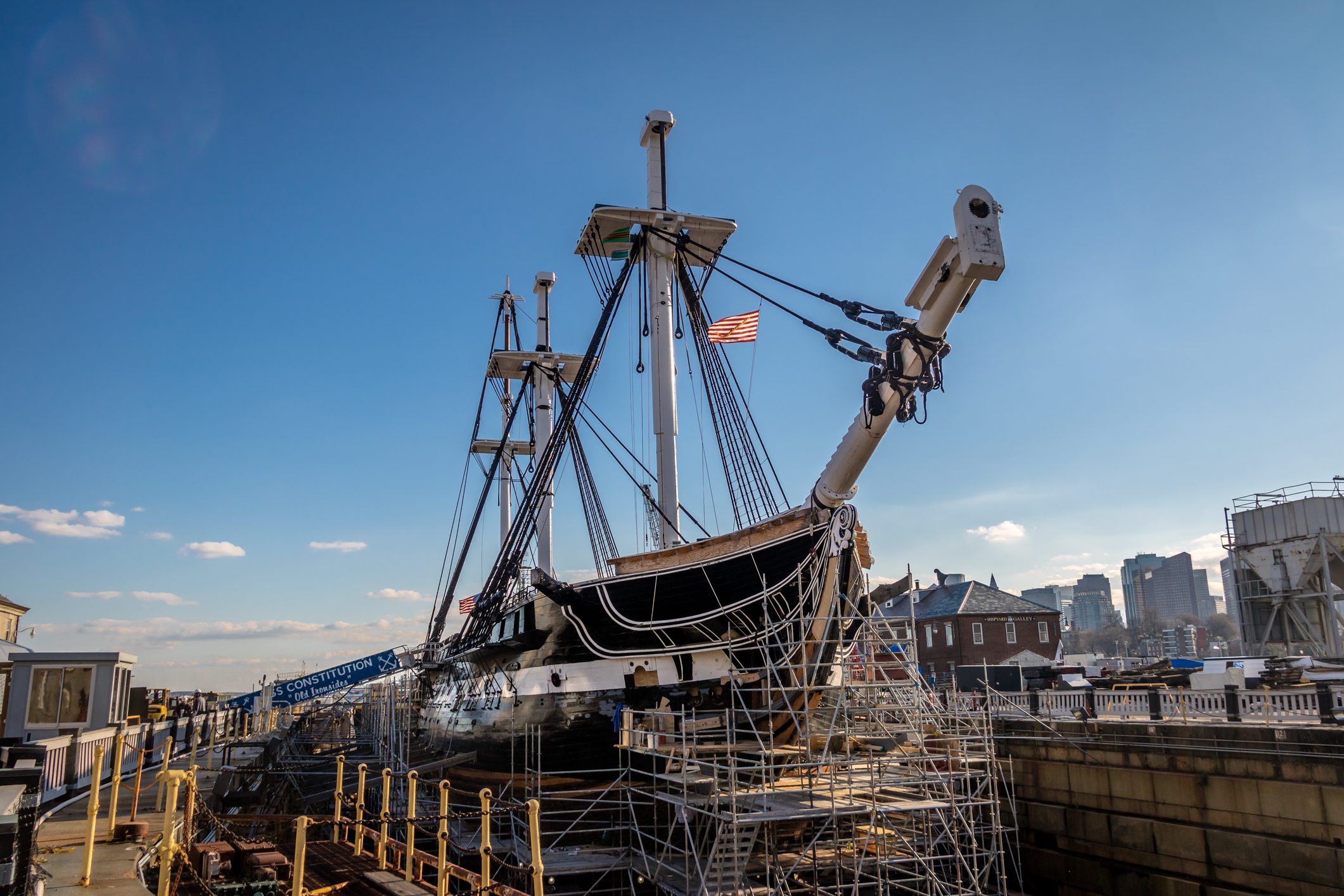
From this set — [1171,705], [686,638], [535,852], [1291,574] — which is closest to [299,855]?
[535,852]

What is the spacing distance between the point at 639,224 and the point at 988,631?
3515 cm

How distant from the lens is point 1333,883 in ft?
42.6

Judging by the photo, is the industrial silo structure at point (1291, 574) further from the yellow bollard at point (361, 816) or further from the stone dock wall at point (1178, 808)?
the yellow bollard at point (361, 816)

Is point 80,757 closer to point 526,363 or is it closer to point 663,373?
point 663,373

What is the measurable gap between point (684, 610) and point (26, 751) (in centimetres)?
914

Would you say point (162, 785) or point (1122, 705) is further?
point (1122, 705)

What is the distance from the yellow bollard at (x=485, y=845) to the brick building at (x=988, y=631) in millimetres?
39930

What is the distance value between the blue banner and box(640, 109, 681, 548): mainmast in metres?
12.3

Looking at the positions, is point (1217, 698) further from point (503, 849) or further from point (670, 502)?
point (503, 849)

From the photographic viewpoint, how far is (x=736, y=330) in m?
18.5

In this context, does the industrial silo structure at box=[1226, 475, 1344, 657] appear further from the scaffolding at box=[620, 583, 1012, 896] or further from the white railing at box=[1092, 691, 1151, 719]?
the scaffolding at box=[620, 583, 1012, 896]

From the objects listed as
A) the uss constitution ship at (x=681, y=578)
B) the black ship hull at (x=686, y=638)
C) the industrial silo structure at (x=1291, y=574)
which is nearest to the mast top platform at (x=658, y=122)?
the uss constitution ship at (x=681, y=578)

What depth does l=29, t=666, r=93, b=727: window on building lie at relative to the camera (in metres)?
15.6

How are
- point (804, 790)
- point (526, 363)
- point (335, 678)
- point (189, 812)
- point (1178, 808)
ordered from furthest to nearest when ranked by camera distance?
point (526, 363)
point (335, 678)
point (1178, 808)
point (804, 790)
point (189, 812)
